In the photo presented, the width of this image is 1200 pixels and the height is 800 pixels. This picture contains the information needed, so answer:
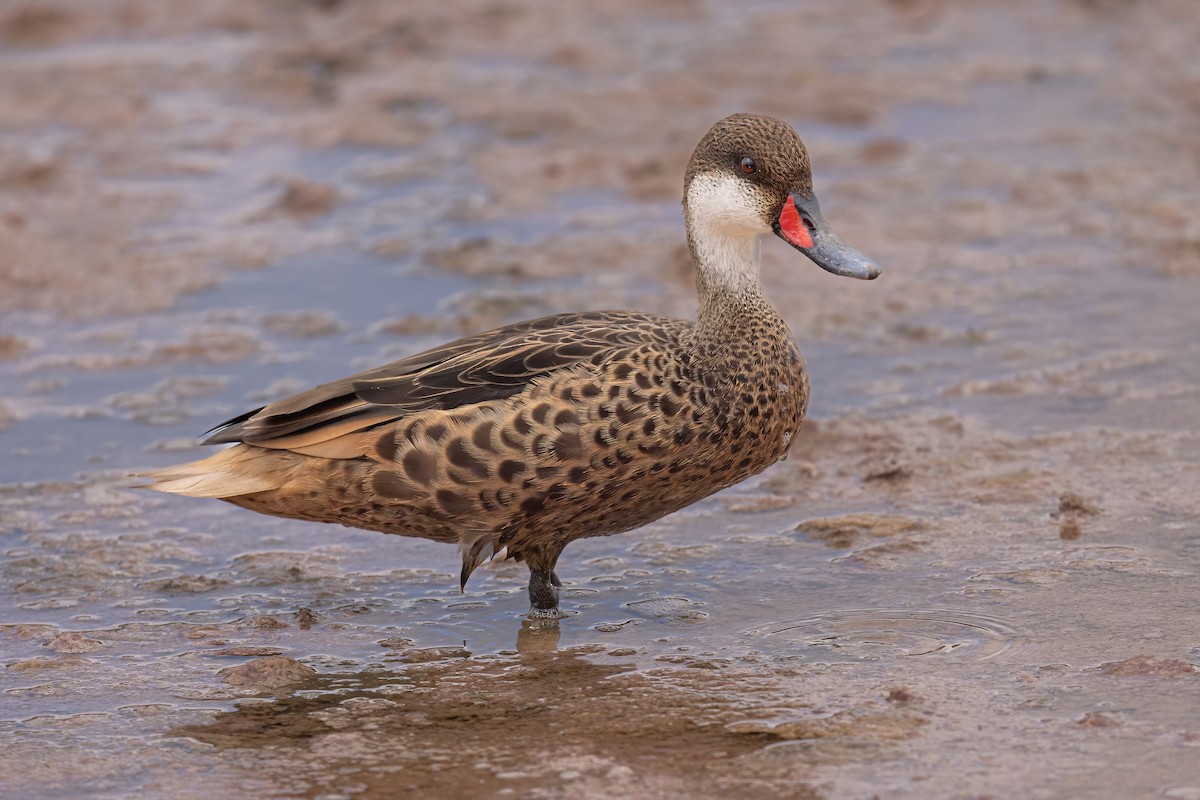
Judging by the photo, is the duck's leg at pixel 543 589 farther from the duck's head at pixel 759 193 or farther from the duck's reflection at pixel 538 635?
the duck's head at pixel 759 193

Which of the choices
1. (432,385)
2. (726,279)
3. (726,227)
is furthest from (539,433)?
(726,227)

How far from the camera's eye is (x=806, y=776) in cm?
436

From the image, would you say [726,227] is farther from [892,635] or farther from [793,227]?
[892,635]

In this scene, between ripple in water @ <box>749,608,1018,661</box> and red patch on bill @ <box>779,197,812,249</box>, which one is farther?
red patch on bill @ <box>779,197,812,249</box>

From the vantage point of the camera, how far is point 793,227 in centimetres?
583

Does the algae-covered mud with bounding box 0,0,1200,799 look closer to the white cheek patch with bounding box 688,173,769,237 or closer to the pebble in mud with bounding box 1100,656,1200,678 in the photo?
the pebble in mud with bounding box 1100,656,1200,678

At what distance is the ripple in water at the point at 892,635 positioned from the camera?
5090 millimetres

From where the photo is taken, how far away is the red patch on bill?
582 cm

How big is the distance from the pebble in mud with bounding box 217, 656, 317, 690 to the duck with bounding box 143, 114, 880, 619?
55 centimetres

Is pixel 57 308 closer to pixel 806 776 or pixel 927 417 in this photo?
pixel 927 417

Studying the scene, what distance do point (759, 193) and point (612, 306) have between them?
8.05 ft

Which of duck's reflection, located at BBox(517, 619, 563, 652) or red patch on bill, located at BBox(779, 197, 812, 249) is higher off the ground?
red patch on bill, located at BBox(779, 197, 812, 249)

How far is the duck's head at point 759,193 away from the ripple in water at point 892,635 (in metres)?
1.14

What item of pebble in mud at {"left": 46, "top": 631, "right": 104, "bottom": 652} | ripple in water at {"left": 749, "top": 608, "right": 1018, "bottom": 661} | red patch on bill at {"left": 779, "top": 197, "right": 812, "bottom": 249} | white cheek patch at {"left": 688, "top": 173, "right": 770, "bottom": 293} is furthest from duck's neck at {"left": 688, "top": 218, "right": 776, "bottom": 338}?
pebble in mud at {"left": 46, "top": 631, "right": 104, "bottom": 652}
